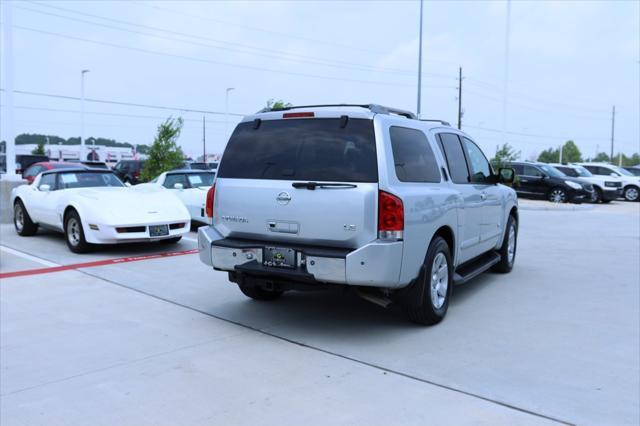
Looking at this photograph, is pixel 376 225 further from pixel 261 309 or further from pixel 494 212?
pixel 494 212

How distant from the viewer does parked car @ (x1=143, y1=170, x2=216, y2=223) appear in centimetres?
1208

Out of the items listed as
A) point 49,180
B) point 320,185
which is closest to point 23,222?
point 49,180

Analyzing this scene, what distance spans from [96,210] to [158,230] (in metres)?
0.99

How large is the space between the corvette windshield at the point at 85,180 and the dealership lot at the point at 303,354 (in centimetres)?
261

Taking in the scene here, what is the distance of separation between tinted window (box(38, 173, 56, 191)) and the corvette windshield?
→ 0.58 feet

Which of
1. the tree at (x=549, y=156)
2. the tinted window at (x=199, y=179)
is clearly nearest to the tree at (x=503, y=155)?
the tinted window at (x=199, y=179)

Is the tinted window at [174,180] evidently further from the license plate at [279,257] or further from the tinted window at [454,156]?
the license plate at [279,257]

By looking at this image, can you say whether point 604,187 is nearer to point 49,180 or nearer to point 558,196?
point 558,196

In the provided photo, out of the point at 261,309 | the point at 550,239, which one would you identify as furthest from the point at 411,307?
the point at 550,239

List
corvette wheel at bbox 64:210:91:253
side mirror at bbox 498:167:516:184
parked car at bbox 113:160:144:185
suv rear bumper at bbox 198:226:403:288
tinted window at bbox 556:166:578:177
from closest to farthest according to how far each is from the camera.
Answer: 1. suv rear bumper at bbox 198:226:403:288
2. side mirror at bbox 498:167:516:184
3. corvette wheel at bbox 64:210:91:253
4. tinted window at bbox 556:166:578:177
5. parked car at bbox 113:160:144:185

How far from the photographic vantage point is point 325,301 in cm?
644

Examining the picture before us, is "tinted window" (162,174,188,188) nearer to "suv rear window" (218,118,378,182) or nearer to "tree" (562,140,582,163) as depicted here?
"suv rear window" (218,118,378,182)

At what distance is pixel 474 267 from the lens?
6.76 meters

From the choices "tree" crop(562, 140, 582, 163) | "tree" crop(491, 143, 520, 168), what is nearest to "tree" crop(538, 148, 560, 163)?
"tree" crop(562, 140, 582, 163)
